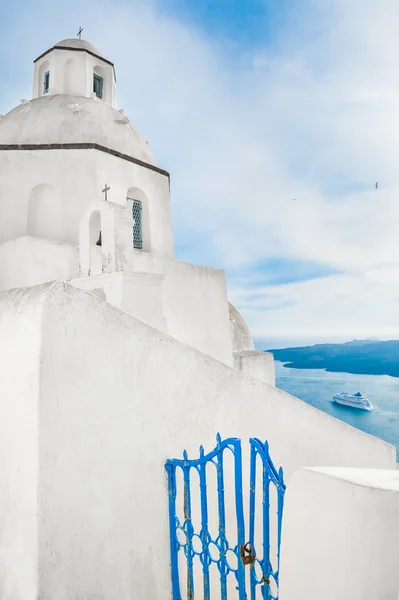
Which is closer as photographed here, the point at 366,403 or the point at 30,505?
the point at 30,505

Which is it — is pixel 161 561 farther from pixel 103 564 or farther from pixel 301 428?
pixel 301 428

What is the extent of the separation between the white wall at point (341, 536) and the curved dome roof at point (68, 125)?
1007cm

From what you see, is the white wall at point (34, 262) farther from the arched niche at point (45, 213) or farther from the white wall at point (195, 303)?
the white wall at point (195, 303)

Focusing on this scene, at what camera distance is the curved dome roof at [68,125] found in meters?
10.3

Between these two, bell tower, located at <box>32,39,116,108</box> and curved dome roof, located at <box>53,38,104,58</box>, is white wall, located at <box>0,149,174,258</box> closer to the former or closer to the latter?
bell tower, located at <box>32,39,116,108</box>

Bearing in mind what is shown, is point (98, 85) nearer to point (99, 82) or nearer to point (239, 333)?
point (99, 82)

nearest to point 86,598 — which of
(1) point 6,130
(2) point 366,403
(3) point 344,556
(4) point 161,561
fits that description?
(4) point 161,561

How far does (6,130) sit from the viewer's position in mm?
10523

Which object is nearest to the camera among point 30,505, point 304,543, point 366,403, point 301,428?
point 304,543

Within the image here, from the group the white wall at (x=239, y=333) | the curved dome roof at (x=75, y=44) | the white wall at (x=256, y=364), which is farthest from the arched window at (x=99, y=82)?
the white wall at (x=256, y=364)

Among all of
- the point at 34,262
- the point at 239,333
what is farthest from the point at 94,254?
the point at 239,333

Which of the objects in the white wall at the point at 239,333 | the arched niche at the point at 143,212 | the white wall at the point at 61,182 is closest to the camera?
the white wall at the point at 61,182

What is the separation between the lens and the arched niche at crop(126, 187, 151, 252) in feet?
34.5

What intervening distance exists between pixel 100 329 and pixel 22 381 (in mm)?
505
